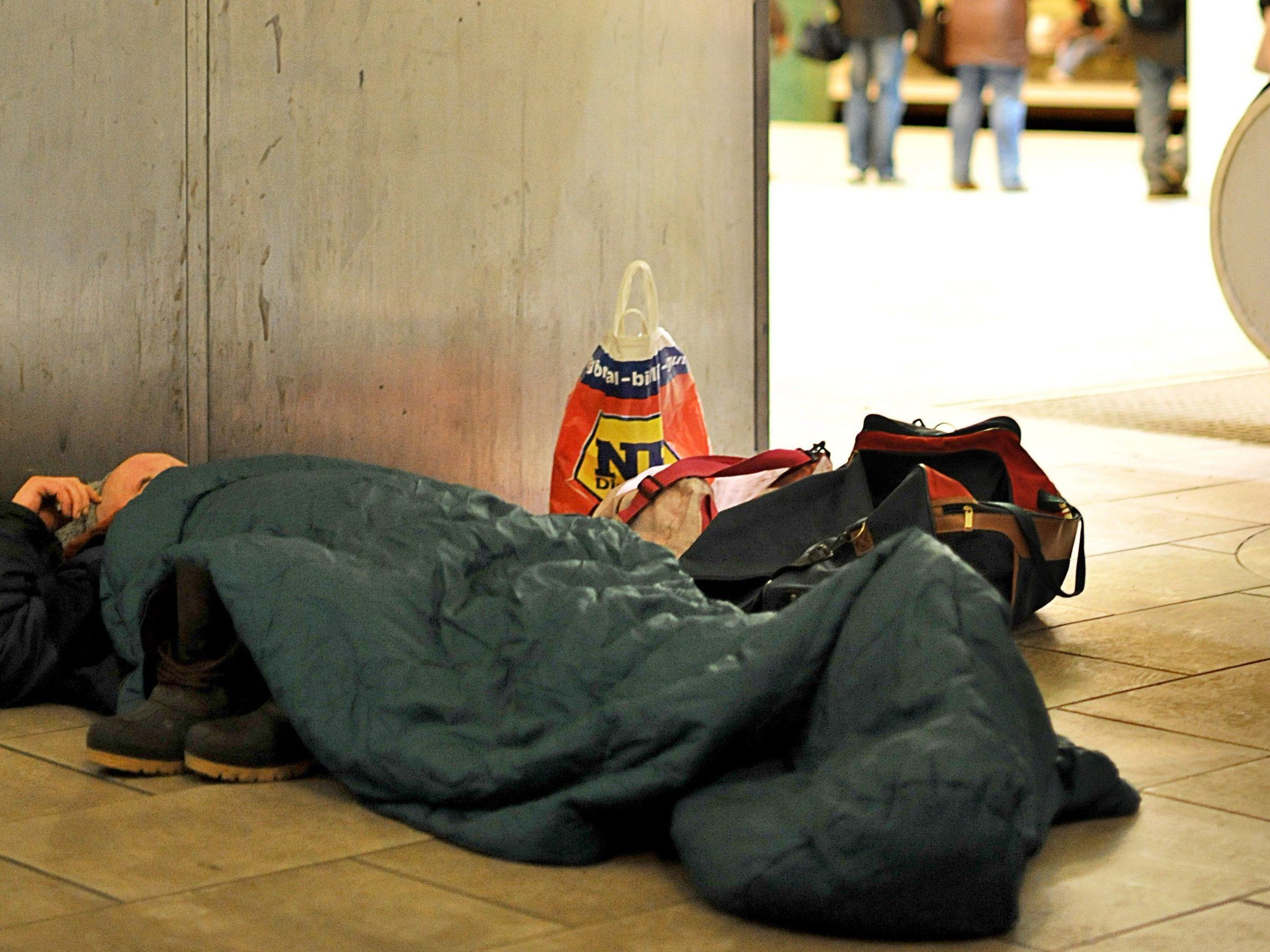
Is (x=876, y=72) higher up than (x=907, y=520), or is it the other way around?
(x=876, y=72)

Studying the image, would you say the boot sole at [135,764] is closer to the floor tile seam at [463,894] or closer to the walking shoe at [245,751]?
the walking shoe at [245,751]

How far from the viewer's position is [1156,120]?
12547mm

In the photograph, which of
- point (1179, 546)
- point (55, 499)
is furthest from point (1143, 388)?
point (55, 499)

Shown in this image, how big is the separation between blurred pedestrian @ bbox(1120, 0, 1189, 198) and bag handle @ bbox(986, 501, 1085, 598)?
944 cm

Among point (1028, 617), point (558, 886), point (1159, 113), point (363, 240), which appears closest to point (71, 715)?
point (558, 886)

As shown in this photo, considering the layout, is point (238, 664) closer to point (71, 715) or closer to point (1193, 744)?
point (71, 715)

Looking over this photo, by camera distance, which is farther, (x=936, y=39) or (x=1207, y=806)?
(x=936, y=39)

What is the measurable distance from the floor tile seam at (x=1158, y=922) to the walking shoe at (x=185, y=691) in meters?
1.18

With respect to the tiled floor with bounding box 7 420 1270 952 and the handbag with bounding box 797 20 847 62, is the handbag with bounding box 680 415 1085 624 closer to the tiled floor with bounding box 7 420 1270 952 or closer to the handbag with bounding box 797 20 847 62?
the tiled floor with bounding box 7 420 1270 952

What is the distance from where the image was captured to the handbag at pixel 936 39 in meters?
12.7

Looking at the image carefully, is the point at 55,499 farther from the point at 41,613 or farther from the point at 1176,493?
the point at 1176,493

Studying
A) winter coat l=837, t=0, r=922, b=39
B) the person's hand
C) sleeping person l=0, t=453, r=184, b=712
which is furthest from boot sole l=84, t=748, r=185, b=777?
winter coat l=837, t=0, r=922, b=39

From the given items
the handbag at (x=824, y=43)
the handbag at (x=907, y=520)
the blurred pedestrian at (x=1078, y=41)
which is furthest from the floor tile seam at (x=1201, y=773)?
the blurred pedestrian at (x=1078, y=41)

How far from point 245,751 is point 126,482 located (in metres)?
0.91
